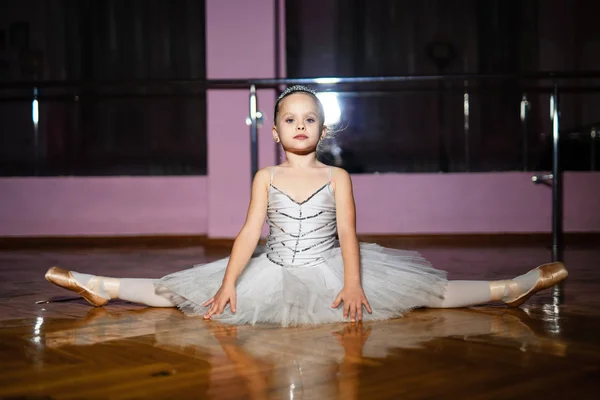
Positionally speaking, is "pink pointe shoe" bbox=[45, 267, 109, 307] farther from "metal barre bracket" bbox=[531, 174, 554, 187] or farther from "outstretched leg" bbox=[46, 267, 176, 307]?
"metal barre bracket" bbox=[531, 174, 554, 187]

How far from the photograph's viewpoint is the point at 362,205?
12.3 ft

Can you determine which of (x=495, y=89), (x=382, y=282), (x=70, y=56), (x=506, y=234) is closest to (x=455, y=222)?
(x=506, y=234)

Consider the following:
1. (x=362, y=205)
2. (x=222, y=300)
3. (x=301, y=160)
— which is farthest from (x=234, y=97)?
(x=222, y=300)

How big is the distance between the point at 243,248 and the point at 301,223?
0.57ft

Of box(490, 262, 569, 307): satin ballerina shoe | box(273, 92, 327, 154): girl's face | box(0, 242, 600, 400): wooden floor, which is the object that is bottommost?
box(0, 242, 600, 400): wooden floor

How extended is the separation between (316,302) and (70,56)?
3.46 metres

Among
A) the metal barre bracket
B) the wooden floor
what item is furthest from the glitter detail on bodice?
the metal barre bracket

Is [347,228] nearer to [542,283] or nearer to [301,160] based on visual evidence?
[301,160]

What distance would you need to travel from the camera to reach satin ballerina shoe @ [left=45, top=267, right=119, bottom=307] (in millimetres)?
1781

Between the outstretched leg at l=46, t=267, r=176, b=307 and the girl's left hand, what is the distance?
45cm

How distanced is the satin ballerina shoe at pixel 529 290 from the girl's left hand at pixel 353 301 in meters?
0.35

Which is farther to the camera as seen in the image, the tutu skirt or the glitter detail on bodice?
the glitter detail on bodice

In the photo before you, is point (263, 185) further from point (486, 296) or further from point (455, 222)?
point (455, 222)

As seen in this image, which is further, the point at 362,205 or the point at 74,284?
the point at 362,205
